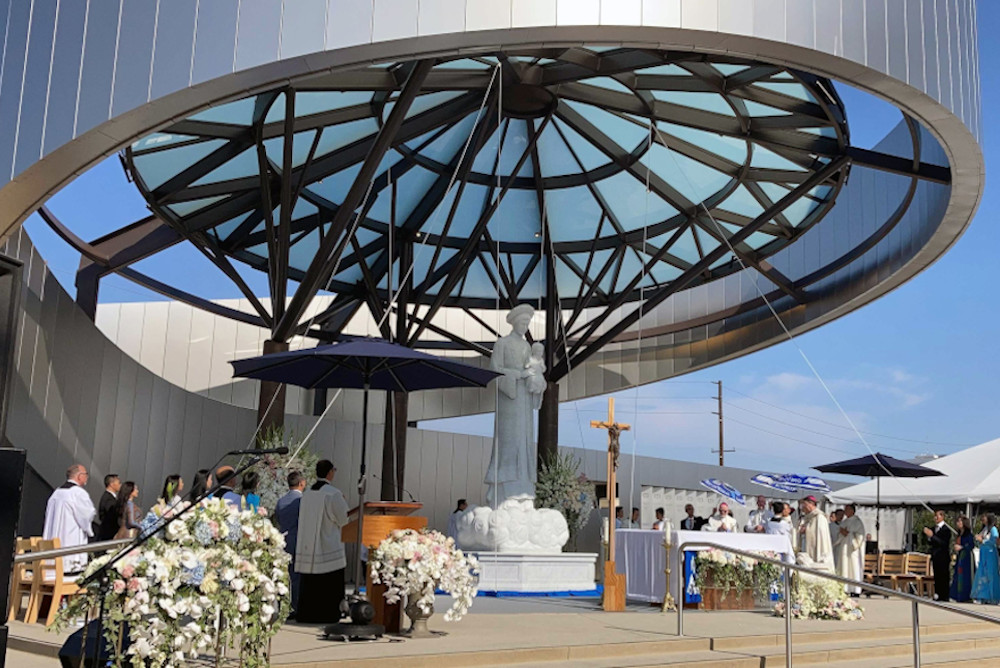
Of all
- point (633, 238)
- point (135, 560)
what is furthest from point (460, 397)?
point (135, 560)

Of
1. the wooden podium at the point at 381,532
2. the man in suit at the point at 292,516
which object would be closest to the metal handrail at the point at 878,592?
the wooden podium at the point at 381,532

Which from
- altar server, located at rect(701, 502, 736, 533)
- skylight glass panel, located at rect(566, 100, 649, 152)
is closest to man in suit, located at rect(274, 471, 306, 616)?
altar server, located at rect(701, 502, 736, 533)

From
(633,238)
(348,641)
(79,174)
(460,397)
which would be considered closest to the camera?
(348,641)

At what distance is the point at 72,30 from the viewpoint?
12.3m

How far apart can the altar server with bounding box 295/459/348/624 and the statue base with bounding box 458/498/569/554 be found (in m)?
5.89

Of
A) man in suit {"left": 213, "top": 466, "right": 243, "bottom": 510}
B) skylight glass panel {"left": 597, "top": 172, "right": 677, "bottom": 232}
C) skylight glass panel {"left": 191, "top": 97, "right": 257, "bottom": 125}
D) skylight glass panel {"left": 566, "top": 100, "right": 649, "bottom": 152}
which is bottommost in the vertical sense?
man in suit {"left": 213, "top": 466, "right": 243, "bottom": 510}

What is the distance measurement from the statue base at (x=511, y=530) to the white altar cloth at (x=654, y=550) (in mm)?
1349

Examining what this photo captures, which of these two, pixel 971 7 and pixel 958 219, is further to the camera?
pixel 958 219

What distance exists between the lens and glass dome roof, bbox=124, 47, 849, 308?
17.4 m

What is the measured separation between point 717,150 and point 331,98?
318 inches

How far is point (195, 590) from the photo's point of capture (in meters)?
5.89

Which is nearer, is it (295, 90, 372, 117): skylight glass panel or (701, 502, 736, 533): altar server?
(701, 502, 736, 533): altar server

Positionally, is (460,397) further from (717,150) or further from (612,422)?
(612,422)

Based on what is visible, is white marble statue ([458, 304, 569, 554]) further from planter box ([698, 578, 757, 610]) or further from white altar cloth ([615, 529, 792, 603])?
planter box ([698, 578, 757, 610])
